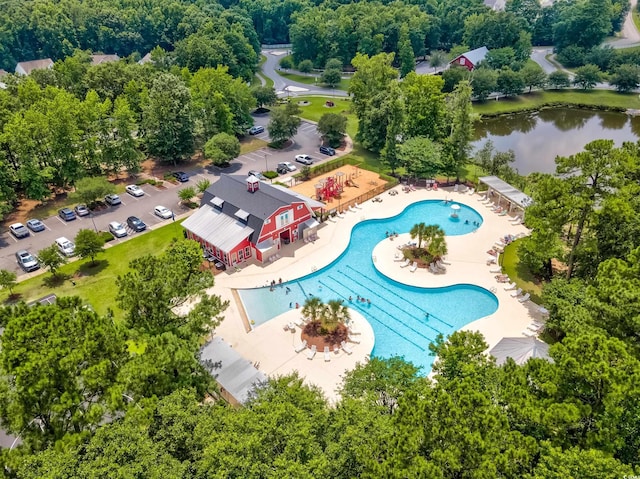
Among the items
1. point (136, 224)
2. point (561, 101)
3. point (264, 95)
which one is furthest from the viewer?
point (561, 101)

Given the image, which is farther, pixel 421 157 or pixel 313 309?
pixel 421 157

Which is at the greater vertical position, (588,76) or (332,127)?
(332,127)

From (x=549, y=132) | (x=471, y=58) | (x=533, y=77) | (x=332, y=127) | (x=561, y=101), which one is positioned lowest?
(x=549, y=132)

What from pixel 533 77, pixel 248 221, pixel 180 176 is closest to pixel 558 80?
pixel 533 77

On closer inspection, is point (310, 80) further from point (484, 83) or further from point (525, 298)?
point (525, 298)

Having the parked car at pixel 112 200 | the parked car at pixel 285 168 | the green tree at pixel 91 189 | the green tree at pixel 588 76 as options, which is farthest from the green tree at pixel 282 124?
the green tree at pixel 588 76

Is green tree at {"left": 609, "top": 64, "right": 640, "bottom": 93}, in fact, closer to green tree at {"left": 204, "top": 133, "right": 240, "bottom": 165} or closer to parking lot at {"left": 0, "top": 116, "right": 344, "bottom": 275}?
parking lot at {"left": 0, "top": 116, "right": 344, "bottom": 275}

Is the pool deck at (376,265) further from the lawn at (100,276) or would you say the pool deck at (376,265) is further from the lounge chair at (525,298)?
the lawn at (100,276)
